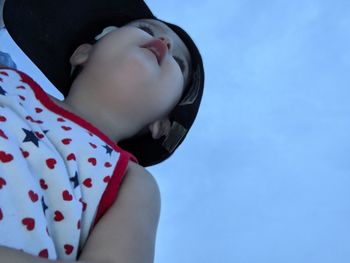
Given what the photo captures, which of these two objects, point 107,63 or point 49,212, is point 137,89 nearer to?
point 107,63

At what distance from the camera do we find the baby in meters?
0.57

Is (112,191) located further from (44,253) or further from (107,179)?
(44,253)

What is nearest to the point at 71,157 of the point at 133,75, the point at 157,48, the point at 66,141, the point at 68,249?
the point at 66,141

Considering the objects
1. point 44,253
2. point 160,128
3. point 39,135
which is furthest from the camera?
point 160,128

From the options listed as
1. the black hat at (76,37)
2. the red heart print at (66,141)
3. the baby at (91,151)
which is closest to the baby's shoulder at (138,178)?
the baby at (91,151)

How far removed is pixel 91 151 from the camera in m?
0.74

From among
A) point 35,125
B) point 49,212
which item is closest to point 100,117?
point 35,125

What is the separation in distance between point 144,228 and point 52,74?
550 mm

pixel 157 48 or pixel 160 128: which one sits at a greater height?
pixel 157 48

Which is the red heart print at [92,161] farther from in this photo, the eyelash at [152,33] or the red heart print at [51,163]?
the eyelash at [152,33]

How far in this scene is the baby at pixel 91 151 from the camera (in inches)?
22.6

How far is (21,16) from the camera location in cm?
99


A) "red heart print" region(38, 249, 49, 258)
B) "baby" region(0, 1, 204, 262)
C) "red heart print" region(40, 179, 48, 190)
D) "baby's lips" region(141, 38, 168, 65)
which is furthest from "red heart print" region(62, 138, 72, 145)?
"baby's lips" region(141, 38, 168, 65)

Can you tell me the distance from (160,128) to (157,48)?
18 centimetres
